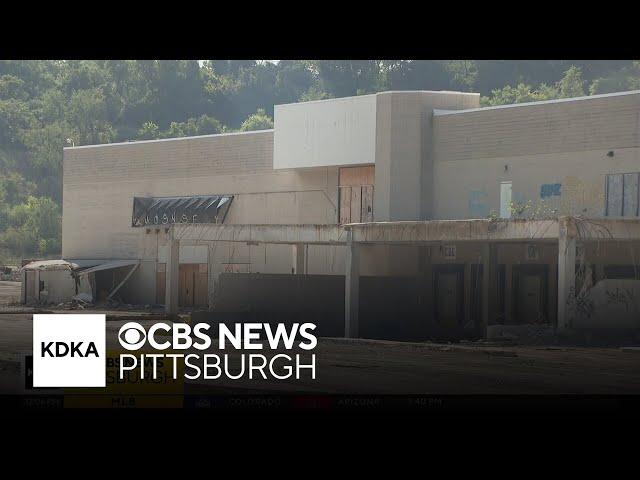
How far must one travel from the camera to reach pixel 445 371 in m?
23.5

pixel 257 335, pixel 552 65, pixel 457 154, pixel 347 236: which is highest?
pixel 552 65

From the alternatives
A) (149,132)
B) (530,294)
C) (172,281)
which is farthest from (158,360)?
(149,132)

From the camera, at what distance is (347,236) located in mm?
36000

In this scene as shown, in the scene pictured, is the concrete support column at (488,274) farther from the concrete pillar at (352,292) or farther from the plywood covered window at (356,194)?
the plywood covered window at (356,194)

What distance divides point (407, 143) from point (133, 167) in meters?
15.4

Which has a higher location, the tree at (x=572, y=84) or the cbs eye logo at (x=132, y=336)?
the tree at (x=572, y=84)

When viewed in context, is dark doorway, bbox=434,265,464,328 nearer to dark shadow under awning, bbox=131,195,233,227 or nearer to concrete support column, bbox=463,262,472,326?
concrete support column, bbox=463,262,472,326

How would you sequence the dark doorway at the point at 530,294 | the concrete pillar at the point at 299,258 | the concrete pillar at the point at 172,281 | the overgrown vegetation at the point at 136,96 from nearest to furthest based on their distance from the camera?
1. the dark doorway at the point at 530,294
2. the concrete pillar at the point at 172,281
3. the concrete pillar at the point at 299,258
4. the overgrown vegetation at the point at 136,96

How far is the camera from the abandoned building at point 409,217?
34.1 m

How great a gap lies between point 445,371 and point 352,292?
1225 cm

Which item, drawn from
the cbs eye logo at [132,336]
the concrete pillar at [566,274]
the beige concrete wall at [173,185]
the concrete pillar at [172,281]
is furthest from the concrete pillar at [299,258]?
the concrete pillar at [566,274]

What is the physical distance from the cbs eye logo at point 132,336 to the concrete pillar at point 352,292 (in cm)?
576

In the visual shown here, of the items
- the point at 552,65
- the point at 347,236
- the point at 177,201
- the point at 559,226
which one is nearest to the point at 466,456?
the point at 559,226
